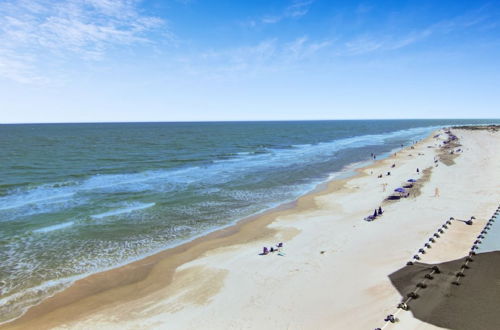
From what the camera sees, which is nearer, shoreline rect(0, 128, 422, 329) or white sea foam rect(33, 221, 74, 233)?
shoreline rect(0, 128, 422, 329)

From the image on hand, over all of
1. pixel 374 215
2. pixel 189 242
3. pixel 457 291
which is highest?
pixel 457 291

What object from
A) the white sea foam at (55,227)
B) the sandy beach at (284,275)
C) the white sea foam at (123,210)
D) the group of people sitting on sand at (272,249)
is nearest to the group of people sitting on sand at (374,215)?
the sandy beach at (284,275)

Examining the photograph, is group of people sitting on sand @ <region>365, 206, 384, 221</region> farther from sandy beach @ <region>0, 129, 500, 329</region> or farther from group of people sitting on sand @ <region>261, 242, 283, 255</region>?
group of people sitting on sand @ <region>261, 242, 283, 255</region>

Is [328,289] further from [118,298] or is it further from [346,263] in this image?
[118,298]

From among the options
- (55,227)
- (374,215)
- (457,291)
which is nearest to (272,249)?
(457,291)

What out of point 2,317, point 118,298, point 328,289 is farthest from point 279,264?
point 2,317

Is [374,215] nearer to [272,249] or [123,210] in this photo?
[272,249]

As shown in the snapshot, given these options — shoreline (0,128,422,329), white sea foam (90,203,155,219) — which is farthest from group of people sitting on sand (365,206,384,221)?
white sea foam (90,203,155,219)

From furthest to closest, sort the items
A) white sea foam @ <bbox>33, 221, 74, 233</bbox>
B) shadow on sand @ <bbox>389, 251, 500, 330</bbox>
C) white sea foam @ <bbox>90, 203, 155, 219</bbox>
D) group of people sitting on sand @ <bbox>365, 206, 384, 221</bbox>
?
1. white sea foam @ <bbox>90, 203, 155, 219</bbox>
2. group of people sitting on sand @ <bbox>365, 206, 384, 221</bbox>
3. white sea foam @ <bbox>33, 221, 74, 233</bbox>
4. shadow on sand @ <bbox>389, 251, 500, 330</bbox>
